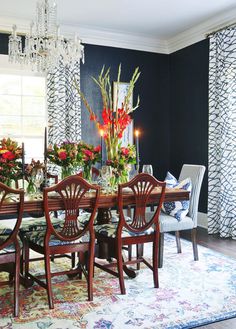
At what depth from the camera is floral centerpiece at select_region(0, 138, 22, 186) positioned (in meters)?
3.14

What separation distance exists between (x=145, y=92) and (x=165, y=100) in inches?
16.0

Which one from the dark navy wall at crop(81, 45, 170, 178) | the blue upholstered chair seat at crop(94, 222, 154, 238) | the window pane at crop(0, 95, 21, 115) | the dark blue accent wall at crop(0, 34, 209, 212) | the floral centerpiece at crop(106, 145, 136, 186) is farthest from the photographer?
the dark navy wall at crop(81, 45, 170, 178)

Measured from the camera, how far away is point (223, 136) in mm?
5211

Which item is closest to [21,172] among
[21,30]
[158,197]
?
[158,197]

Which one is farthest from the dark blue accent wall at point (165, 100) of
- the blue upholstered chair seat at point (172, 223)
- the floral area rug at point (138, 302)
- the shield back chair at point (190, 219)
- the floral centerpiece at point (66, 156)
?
the floral centerpiece at point (66, 156)

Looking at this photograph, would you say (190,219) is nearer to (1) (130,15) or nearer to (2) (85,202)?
(2) (85,202)

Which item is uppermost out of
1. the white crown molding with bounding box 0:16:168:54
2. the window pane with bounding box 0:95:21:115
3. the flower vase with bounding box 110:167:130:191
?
the white crown molding with bounding box 0:16:168:54

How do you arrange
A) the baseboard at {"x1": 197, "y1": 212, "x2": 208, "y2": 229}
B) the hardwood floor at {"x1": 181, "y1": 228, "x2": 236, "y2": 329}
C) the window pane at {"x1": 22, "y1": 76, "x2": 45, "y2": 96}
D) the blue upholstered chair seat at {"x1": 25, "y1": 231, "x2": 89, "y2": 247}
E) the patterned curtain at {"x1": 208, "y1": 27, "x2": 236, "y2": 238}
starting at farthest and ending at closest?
the baseboard at {"x1": 197, "y1": 212, "x2": 208, "y2": 229}
the window pane at {"x1": 22, "y1": 76, "x2": 45, "y2": 96}
the patterned curtain at {"x1": 208, "y1": 27, "x2": 236, "y2": 238}
the hardwood floor at {"x1": 181, "y1": 228, "x2": 236, "y2": 329}
the blue upholstered chair seat at {"x1": 25, "y1": 231, "x2": 89, "y2": 247}

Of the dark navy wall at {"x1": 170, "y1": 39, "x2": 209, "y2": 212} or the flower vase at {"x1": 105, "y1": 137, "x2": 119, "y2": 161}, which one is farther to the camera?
the dark navy wall at {"x1": 170, "y1": 39, "x2": 209, "y2": 212}

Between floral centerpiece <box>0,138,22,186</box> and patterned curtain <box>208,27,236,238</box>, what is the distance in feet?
9.72

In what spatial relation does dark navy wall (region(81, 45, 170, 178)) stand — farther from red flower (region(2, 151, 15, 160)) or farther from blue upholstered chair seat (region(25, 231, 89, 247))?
blue upholstered chair seat (region(25, 231, 89, 247))

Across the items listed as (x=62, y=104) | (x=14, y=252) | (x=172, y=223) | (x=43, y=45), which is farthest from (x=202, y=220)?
(x=14, y=252)

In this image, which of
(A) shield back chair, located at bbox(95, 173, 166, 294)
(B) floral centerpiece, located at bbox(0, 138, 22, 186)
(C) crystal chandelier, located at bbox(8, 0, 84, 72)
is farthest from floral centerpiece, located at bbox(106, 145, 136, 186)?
(C) crystal chandelier, located at bbox(8, 0, 84, 72)

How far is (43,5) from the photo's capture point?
3879 millimetres
